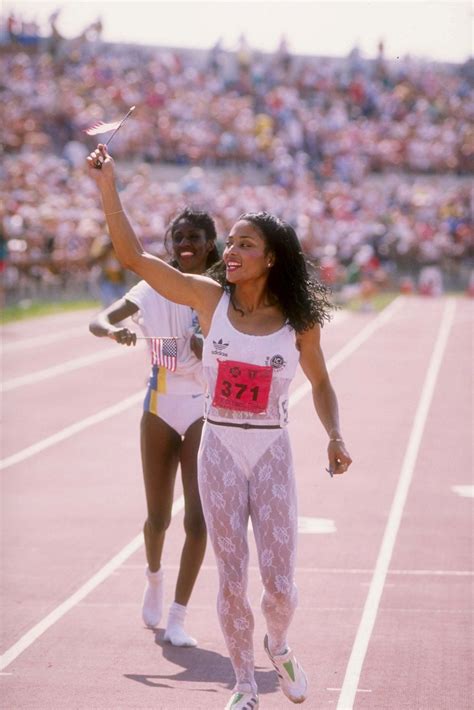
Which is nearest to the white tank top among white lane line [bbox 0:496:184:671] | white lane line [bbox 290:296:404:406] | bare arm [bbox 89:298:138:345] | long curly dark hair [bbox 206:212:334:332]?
long curly dark hair [bbox 206:212:334:332]

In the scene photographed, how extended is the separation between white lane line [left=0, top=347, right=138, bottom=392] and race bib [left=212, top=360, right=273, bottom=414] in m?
12.7

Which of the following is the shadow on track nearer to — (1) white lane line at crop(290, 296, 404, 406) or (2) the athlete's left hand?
(2) the athlete's left hand

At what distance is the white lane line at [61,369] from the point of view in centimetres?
1877

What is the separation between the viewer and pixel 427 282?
124 feet

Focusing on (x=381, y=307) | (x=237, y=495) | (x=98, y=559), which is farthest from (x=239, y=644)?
(x=381, y=307)

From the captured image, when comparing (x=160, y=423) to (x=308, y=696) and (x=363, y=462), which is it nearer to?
(x=308, y=696)

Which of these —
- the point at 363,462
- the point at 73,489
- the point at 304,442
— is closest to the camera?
the point at 73,489

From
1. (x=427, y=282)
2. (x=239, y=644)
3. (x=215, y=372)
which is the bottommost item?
(x=427, y=282)

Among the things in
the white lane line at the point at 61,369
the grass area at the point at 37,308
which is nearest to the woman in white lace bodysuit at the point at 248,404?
the white lane line at the point at 61,369

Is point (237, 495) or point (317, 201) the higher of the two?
point (237, 495)

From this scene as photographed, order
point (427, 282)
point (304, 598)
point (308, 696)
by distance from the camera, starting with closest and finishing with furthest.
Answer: point (308, 696)
point (304, 598)
point (427, 282)

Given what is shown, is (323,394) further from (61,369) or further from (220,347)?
(61,369)

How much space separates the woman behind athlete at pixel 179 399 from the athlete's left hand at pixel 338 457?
129 cm

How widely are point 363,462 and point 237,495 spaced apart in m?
7.27
